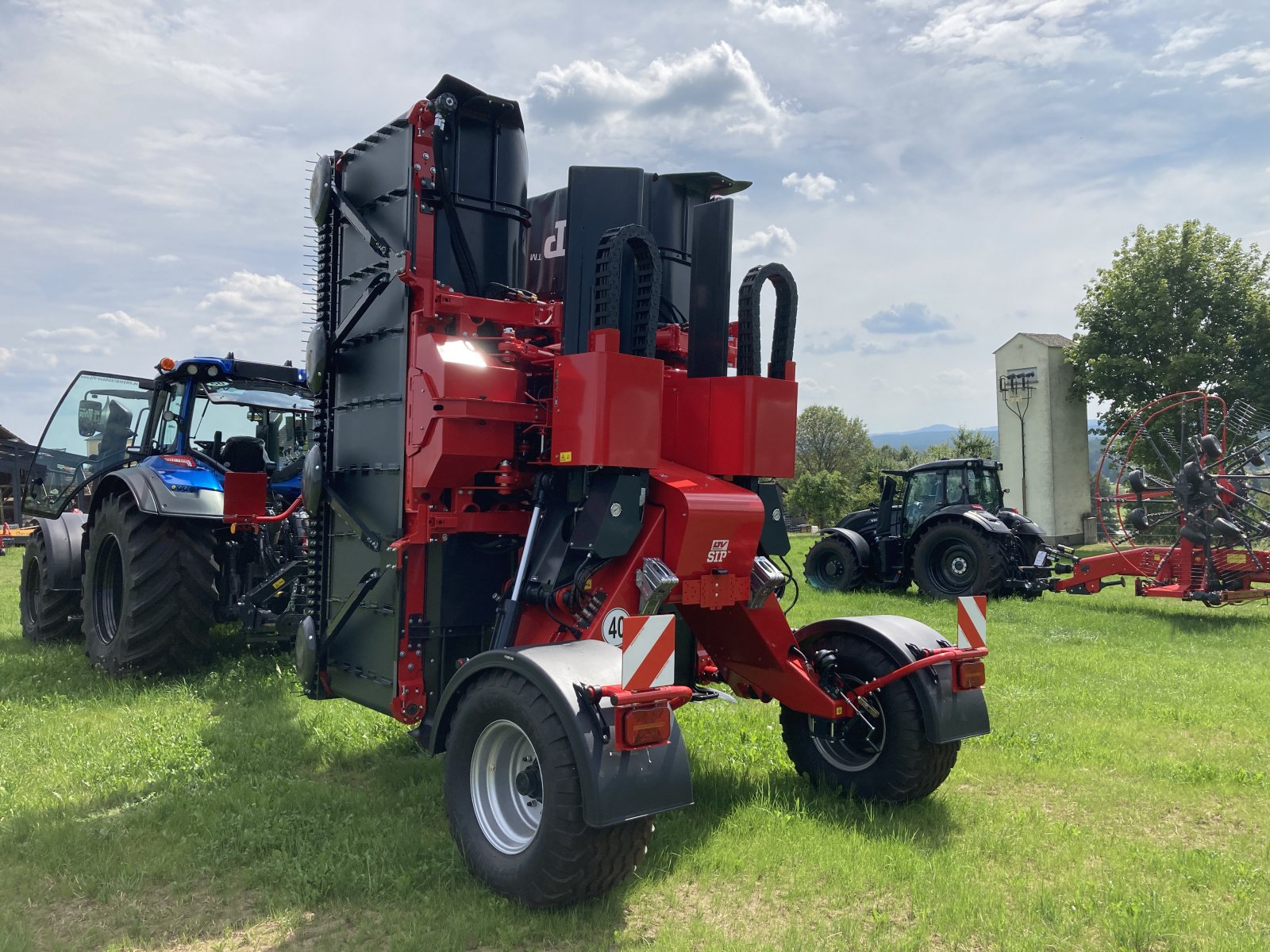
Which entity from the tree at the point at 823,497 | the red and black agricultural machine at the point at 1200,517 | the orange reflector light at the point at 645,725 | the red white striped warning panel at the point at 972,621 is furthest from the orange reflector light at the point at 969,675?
the tree at the point at 823,497

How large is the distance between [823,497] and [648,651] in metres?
41.9

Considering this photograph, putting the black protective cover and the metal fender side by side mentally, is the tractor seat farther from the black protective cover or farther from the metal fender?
the metal fender

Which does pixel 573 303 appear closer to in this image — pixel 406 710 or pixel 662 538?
pixel 662 538

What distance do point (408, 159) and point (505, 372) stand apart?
1.19 meters

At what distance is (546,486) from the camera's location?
4.12 m

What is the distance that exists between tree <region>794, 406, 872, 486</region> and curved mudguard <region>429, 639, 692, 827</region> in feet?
214

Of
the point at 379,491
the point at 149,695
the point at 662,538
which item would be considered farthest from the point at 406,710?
the point at 149,695

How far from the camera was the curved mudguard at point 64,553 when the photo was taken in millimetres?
8164

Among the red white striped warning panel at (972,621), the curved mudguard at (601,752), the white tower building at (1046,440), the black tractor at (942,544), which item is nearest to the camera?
the curved mudguard at (601,752)

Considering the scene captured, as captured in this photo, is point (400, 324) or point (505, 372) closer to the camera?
point (505, 372)

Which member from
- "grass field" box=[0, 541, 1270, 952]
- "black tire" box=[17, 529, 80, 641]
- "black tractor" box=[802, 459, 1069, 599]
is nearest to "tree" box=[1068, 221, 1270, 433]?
"black tractor" box=[802, 459, 1069, 599]

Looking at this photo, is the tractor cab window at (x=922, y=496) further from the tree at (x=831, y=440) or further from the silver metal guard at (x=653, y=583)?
the tree at (x=831, y=440)

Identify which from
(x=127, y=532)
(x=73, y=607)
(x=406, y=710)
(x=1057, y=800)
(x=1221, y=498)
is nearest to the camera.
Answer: (x=406, y=710)

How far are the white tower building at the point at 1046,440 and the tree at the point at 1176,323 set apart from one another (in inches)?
213
